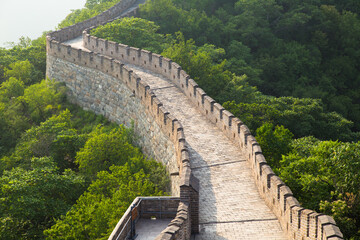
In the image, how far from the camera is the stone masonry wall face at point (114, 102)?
28453mm

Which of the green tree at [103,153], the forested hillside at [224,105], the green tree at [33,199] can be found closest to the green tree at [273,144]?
the forested hillside at [224,105]

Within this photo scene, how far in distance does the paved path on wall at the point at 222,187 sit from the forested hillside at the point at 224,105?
2240mm

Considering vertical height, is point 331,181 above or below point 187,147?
below

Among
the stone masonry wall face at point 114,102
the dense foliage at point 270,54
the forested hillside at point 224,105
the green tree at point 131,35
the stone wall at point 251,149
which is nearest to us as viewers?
the stone wall at point 251,149

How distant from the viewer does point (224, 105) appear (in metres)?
34.6

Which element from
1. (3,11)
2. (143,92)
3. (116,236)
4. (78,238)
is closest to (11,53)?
(143,92)

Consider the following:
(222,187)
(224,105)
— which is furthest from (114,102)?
(222,187)

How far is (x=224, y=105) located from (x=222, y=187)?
1290 centimetres

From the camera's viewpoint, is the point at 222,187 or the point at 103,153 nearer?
the point at 222,187

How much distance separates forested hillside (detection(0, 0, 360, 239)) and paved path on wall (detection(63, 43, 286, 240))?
7.35 ft

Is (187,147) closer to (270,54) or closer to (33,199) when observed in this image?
(33,199)

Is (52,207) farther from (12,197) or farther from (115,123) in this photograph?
(115,123)

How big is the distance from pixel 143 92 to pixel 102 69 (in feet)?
22.4

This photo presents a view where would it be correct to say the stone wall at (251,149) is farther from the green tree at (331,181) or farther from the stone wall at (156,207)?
the stone wall at (156,207)
